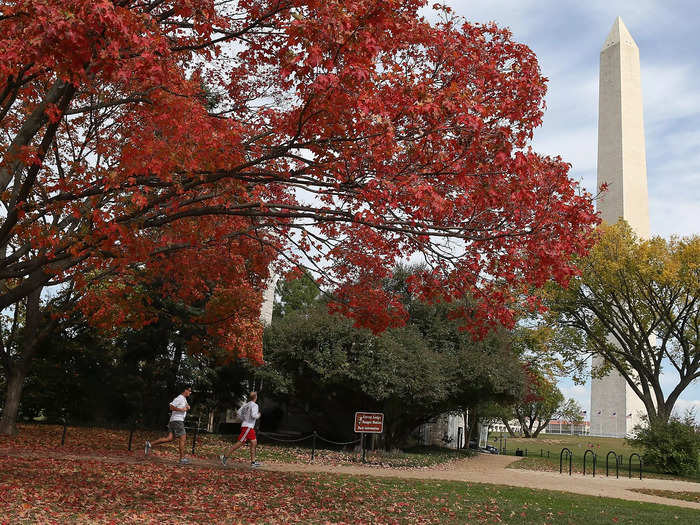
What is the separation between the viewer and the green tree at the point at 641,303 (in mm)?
25938

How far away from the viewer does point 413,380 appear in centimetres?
1956

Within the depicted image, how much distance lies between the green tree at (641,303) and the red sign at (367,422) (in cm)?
1270

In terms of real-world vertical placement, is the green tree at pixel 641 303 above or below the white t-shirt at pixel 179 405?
above

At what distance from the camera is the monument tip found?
125 feet

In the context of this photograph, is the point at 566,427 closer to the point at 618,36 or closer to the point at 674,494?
the point at 618,36

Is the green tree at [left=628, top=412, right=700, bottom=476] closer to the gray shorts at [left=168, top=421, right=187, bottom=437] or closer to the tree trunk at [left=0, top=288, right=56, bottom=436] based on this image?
the gray shorts at [left=168, top=421, right=187, bottom=437]

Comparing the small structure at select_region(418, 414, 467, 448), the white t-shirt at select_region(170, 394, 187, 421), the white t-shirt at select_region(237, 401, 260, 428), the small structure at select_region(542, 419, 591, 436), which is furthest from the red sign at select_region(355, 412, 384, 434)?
the small structure at select_region(542, 419, 591, 436)

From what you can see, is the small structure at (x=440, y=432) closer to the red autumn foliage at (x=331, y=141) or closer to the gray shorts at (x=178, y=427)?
the gray shorts at (x=178, y=427)

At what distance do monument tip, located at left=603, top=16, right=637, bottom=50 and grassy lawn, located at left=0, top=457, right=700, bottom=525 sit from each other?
33544 millimetres

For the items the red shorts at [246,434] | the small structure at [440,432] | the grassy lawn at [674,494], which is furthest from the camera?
the small structure at [440,432]

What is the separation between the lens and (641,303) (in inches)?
1086

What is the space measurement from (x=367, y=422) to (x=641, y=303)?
1592cm

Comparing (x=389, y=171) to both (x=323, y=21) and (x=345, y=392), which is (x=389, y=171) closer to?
(x=323, y=21)

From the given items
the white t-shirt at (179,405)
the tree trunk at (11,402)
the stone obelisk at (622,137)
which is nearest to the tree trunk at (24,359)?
the tree trunk at (11,402)
